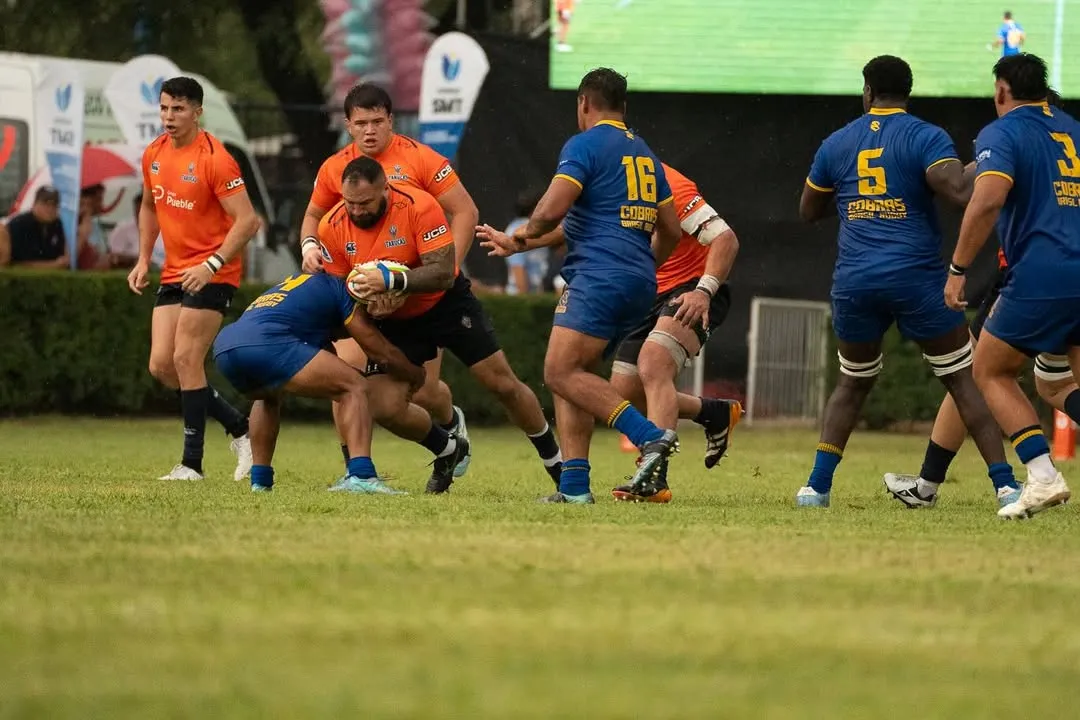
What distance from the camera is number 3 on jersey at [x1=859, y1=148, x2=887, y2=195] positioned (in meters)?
9.68

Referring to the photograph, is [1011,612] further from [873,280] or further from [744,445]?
[744,445]

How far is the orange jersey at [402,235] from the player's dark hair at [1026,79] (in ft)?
9.57

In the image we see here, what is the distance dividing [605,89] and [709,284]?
3.94ft

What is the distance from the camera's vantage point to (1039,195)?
29.7 ft

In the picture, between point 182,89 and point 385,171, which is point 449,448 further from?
point 182,89

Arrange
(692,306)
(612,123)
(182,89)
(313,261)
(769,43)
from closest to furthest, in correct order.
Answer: (612,123), (692,306), (313,261), (182,89), (769,43)

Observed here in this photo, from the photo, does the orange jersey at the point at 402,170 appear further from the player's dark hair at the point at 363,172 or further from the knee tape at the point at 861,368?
the knee tape at the point at 861,368

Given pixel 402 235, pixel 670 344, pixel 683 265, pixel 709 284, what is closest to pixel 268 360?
pixel 402 235

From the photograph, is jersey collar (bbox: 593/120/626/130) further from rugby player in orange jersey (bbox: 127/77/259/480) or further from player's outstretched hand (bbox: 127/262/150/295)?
player's outstretched hand (bbox: 127/262/150/295)

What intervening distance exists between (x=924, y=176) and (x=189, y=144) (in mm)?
4611

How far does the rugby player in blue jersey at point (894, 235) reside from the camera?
9.64m

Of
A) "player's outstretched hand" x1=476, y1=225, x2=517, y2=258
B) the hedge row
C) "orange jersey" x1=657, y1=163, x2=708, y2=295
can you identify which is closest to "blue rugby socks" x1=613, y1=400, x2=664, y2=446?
"player's outstretched hand" x1=476, y1=225, x2=517, y2=258

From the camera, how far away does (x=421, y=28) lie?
83.7 ft

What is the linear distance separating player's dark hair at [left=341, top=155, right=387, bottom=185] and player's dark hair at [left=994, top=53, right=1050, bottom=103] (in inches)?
121
